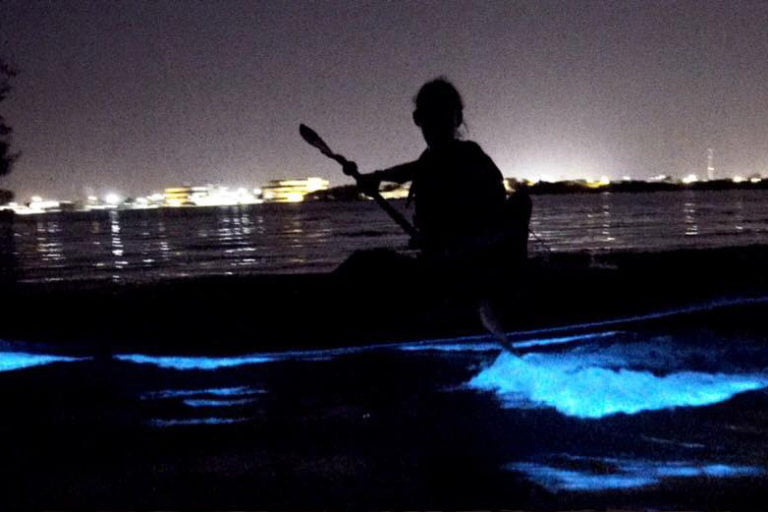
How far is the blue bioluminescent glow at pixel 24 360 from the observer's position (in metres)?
5.93

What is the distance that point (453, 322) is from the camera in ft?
17.7

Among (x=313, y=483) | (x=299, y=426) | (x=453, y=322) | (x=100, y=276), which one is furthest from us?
(x=100, y=276)

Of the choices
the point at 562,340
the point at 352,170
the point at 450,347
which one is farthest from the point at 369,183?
the point at 562,340

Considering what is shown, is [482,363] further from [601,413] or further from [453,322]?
[601,413]

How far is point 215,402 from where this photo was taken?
17.0 ft

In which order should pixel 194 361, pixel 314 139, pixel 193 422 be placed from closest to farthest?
1. pixel 193 422
2. pixel 194 361
3. pixel 314 139

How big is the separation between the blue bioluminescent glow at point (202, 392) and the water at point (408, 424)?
0.05 ft

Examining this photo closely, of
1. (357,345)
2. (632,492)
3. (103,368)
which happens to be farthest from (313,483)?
(103,368)

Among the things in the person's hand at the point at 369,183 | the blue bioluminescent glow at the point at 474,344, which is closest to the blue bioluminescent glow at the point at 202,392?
the blue bioluminescent glow at the point at 474,344

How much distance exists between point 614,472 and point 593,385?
1.43 metres

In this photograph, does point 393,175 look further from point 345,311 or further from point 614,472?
point 614,472

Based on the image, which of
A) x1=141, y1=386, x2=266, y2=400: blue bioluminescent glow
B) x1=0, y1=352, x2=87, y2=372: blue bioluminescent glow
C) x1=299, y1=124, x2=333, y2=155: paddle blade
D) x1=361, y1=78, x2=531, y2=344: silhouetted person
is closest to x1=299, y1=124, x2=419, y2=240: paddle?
x1=299, y1=124, x2=333, y2=155: paddle blade

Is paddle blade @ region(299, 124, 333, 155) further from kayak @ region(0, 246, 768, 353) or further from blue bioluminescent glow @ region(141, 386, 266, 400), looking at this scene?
blue bioluminescent glow @ region(141, 386, 266, 400)

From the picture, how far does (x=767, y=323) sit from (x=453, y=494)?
347 centimetres
